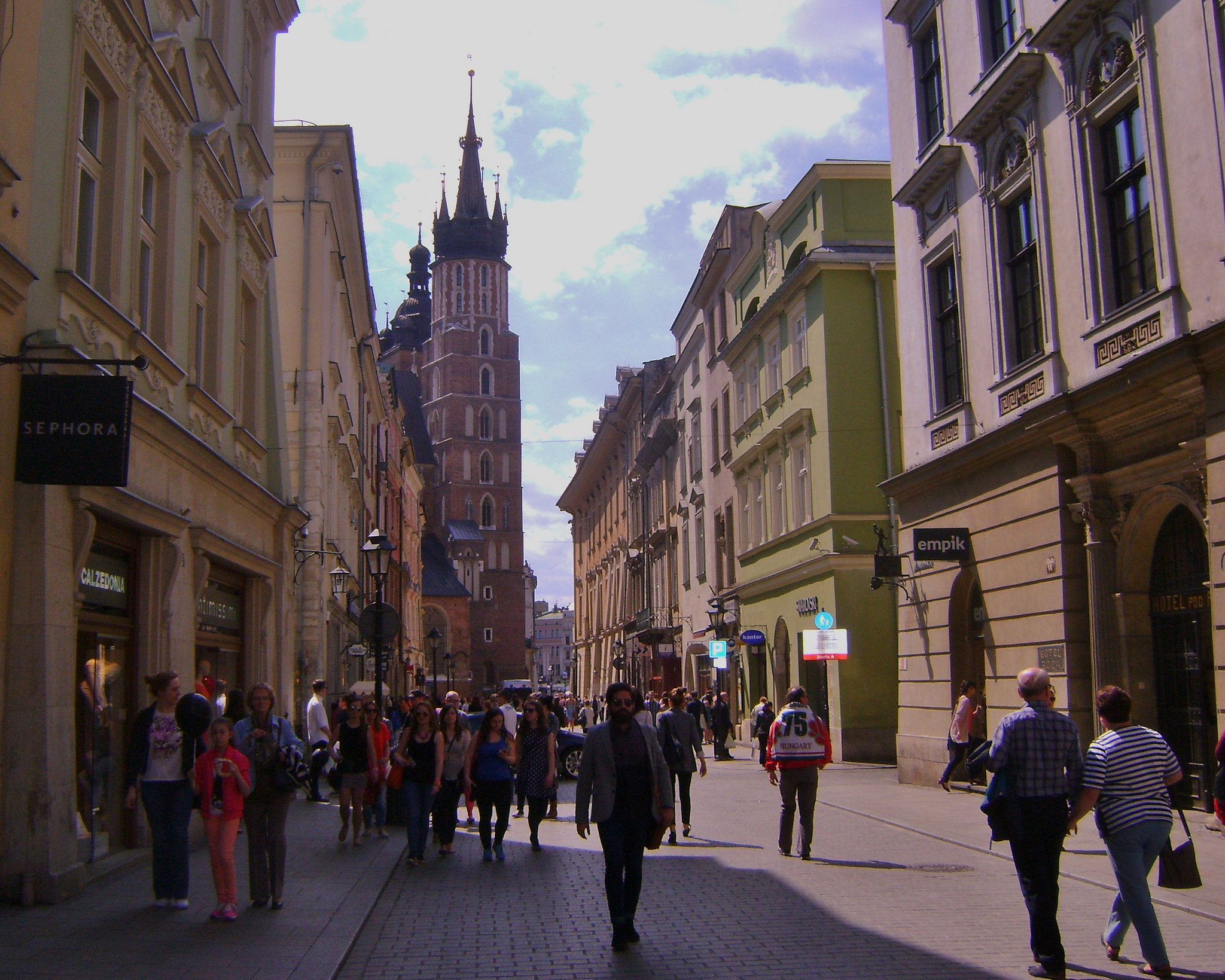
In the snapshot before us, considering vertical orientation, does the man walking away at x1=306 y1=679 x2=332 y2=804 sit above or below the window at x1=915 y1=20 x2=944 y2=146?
below

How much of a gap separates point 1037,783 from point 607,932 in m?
3.07

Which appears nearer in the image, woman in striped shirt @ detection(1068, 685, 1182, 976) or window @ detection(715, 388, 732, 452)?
woman in striped shirt @ detection(1068, 685, 1182, 976)

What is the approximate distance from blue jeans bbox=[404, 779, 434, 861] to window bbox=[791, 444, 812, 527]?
1760 cm

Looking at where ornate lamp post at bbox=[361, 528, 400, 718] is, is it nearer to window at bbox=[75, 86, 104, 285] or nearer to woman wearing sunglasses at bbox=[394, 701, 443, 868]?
woman wearing sunglasses at bbox=[394, 701, 443, 868]

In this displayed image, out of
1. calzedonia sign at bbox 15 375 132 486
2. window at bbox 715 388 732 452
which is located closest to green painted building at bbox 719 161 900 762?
window at bbox 715 388 732 452

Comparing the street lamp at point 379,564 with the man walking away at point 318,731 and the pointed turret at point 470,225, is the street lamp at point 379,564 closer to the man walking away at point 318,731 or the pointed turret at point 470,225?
the man walking away at point 318,731

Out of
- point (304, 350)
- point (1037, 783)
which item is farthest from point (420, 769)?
point (304, 350)

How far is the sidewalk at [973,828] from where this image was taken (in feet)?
31.6

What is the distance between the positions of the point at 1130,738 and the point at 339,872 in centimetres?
721

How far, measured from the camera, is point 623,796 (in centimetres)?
830

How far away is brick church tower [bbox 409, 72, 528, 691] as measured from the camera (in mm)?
110438

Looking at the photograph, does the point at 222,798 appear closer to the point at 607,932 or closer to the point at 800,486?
the point at 607,932

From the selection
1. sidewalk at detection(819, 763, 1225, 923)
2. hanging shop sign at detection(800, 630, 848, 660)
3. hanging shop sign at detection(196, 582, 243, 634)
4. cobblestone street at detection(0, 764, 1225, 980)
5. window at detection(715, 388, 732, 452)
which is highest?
window at detection(715, 388, 732, 452)

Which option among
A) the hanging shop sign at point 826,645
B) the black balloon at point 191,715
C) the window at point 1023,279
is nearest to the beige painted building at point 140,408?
the black balloon at point 191,715
